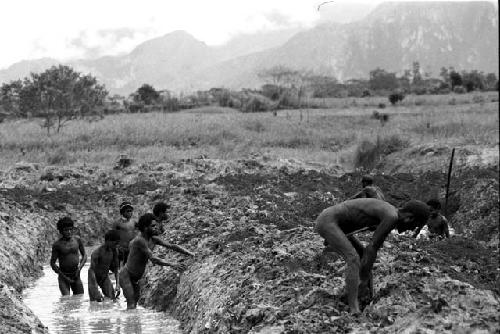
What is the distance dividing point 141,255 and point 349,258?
4.17 m

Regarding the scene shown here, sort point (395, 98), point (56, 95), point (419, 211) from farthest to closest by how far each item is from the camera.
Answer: point (395, 98), point (56, 95), point (419, 211)

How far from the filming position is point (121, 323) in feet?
38.3

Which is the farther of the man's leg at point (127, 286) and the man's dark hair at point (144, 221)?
the man's leg at point (127, 286)

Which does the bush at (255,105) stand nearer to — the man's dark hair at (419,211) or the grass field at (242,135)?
the grass field at (242,135)

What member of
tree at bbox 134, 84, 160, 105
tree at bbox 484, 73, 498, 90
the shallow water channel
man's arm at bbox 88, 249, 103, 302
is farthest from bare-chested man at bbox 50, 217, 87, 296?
tree at bbox 484, 73, 498, 90

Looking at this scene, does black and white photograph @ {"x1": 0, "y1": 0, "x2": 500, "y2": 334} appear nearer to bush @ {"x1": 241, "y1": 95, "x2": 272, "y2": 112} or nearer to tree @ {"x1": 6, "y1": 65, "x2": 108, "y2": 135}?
tree @ {"x1": 6, "y1": 65, "x2": 108, "y2": 135}

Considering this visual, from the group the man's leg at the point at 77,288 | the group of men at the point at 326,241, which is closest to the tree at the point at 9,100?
the man's leg at the point at 77,288

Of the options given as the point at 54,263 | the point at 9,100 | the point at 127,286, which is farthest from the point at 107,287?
the point at 9,100

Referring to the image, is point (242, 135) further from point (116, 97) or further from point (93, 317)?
point (116, 97)

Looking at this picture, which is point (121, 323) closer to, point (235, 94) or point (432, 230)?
point (432, 230)

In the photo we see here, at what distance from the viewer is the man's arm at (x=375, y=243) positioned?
8.05 metres

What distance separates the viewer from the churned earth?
26.7ft

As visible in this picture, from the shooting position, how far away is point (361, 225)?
8445mm

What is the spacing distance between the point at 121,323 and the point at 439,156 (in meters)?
22.9
